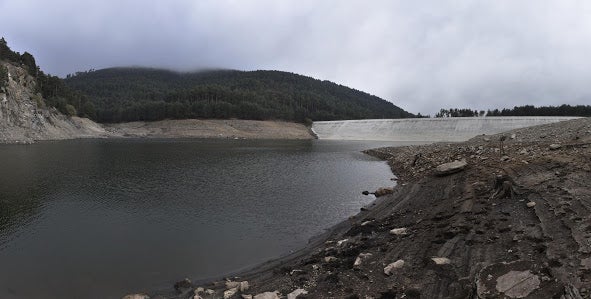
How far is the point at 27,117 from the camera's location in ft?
287

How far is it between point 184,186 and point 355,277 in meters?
21.3

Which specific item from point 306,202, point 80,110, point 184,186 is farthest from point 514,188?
point 80,110

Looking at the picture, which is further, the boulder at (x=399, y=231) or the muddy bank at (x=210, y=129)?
the muddy bank at (x=210, y=129)

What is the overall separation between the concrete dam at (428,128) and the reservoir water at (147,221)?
6172 centimetres

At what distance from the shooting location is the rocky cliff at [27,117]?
264ft

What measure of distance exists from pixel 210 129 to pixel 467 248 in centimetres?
12201

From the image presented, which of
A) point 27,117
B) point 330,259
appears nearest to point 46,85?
point 27,117

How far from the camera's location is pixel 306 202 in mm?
25516

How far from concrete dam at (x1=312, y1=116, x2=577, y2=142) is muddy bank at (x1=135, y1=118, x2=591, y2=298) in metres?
72.8

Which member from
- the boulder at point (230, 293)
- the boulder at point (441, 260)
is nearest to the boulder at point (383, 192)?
the boulder at point (441, 260)

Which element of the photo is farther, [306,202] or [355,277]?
[306,202]

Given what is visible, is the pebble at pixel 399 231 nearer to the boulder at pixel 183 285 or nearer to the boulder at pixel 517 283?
the boulder at pixel 517 283

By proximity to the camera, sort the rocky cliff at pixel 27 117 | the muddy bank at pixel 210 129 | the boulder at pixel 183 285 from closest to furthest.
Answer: the boulder at pixel 183 285
the rocky cliff at pixel 27 117
the muddy bank at pixel 210 129

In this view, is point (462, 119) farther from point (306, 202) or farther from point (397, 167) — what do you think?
point (306, 202)
